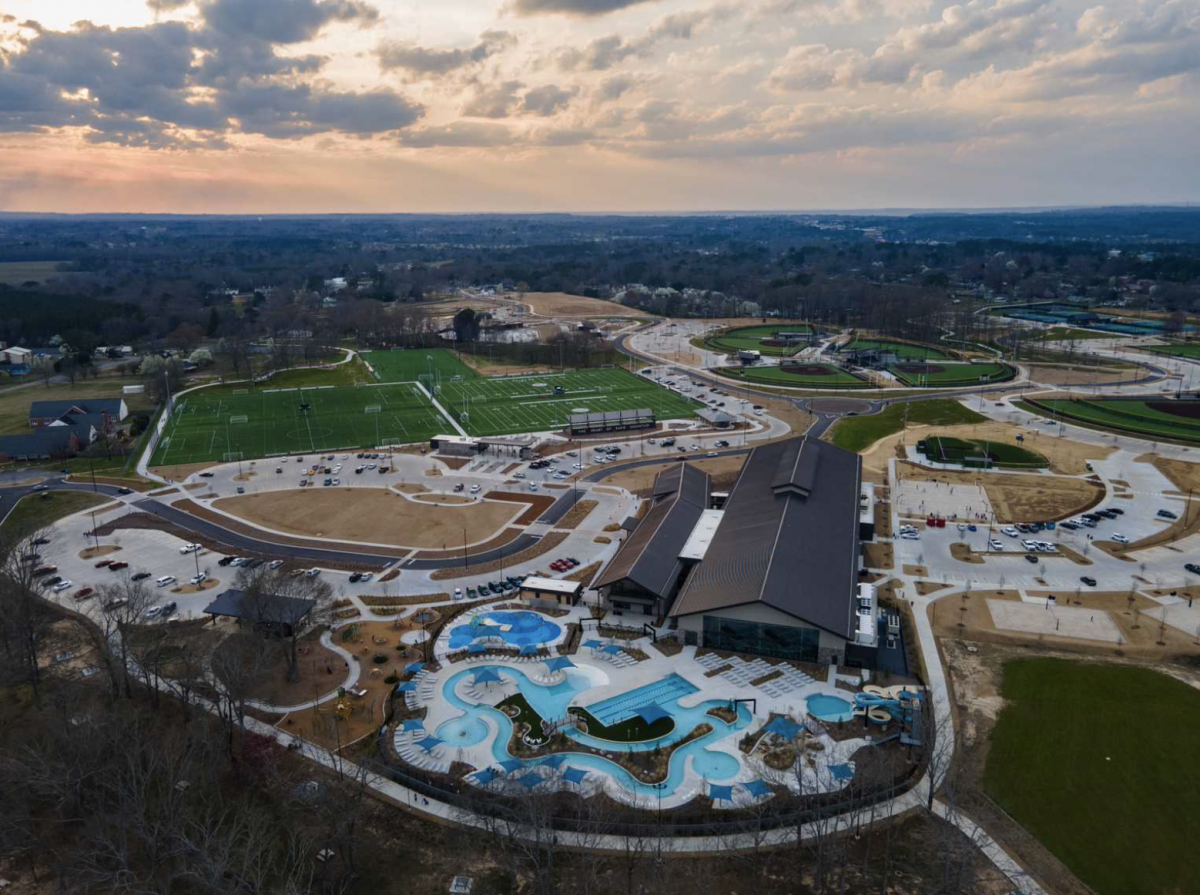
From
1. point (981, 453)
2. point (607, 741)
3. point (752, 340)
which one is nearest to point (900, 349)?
point (752, 340)

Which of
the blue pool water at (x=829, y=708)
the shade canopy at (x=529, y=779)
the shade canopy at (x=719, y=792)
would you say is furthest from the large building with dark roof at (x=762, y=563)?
the shade canopy at (x=529, y=779)

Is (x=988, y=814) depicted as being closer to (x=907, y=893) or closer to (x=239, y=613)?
(x=907, y=893)

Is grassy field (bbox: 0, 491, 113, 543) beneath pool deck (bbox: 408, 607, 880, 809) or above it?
beneath

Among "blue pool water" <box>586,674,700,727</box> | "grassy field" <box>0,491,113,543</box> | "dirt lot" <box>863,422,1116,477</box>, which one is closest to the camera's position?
"blue pool water" <box>586,674,700,727</box>

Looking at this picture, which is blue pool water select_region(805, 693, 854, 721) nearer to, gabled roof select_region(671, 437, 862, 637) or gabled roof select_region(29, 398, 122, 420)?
gabled roof select_region(671, 437, 862, 637)

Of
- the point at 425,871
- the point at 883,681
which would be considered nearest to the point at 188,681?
the point at 425,871

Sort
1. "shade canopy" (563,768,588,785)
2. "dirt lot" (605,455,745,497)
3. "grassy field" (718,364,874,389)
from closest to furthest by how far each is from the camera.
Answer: "shade canopy" (563,768,588,785) < "dirt lot" (605,455,745,497) < "grassy field" (718,364,874,389)

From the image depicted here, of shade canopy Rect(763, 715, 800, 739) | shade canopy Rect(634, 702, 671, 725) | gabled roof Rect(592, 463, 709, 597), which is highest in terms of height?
gabled roof Rect(592, 463, 709, 597)

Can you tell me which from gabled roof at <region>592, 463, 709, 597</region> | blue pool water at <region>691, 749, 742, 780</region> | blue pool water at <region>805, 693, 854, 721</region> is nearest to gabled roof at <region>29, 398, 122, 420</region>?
gabled roof at <region>592, 463, 709, 597</region>
